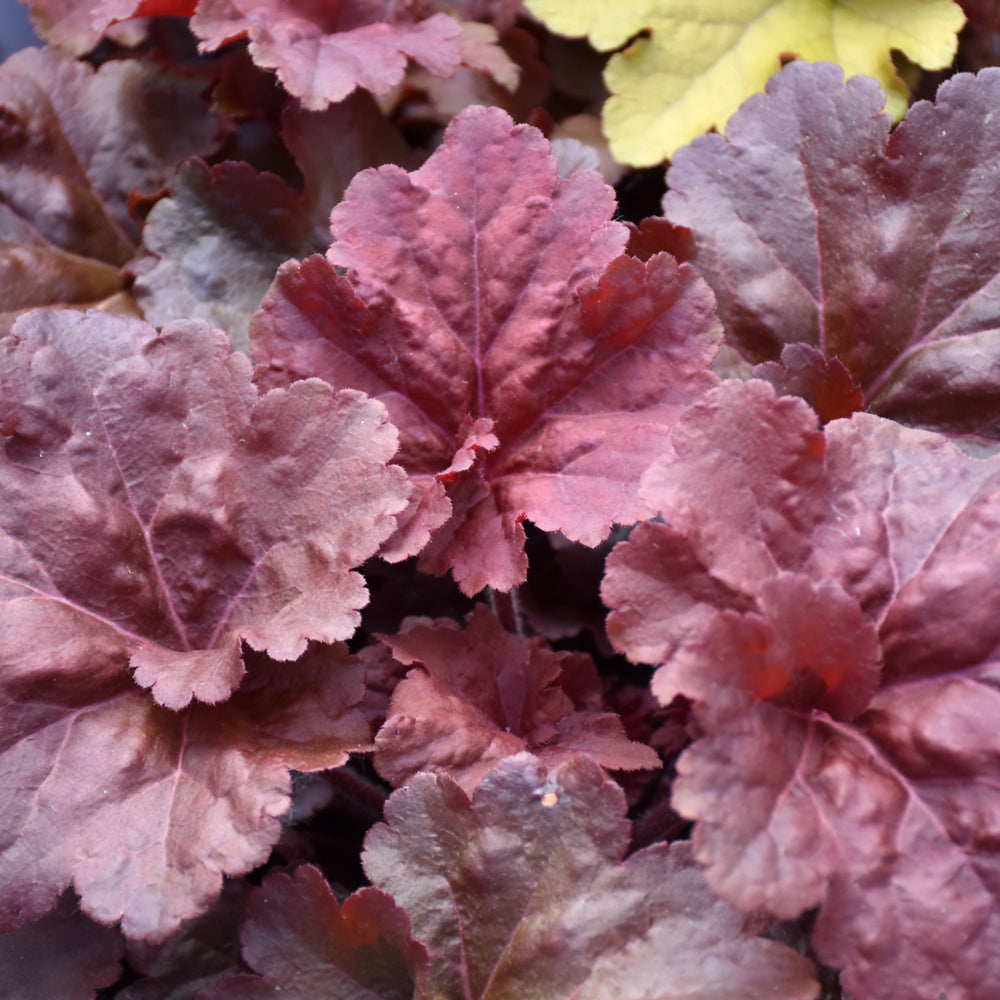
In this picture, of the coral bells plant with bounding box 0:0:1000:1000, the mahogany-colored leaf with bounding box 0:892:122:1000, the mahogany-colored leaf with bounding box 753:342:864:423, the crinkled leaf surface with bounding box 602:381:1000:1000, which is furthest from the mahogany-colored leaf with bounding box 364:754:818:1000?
the mahogany-colored leaf with bounding box 753:342:864:423

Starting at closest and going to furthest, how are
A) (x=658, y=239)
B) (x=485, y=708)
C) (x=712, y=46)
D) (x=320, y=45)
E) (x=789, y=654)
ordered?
(x=789, y=654) → (x=485, y=708) → (x=658, y=239) → (x=320, y=45) → (x=712, y=46)

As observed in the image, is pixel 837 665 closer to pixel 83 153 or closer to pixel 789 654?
pixel 789 654

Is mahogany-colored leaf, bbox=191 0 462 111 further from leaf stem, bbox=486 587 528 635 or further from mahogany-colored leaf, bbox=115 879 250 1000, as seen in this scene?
mahogany-colored leaf, bbox=115 879 250 1000

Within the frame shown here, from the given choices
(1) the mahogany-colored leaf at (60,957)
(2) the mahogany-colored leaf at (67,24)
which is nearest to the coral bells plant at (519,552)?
(1) the mahogany-colored leaf at (60,957)

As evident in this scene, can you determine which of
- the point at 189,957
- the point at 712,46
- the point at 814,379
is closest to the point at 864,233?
the point at 814,379

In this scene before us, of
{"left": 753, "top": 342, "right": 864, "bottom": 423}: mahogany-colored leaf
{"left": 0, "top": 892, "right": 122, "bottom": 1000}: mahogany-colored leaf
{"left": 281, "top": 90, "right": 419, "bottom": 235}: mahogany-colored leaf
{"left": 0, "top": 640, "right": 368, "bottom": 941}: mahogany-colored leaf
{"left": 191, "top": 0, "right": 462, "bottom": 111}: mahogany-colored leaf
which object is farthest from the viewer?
{"left": 281, "top": 90, "right": 419, "bottom": 235}: mahogany-colored leaf

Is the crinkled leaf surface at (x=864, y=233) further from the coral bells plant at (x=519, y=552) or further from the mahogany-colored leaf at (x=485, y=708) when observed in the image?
the mahogany-colored leaf at (x=485, y=708)
